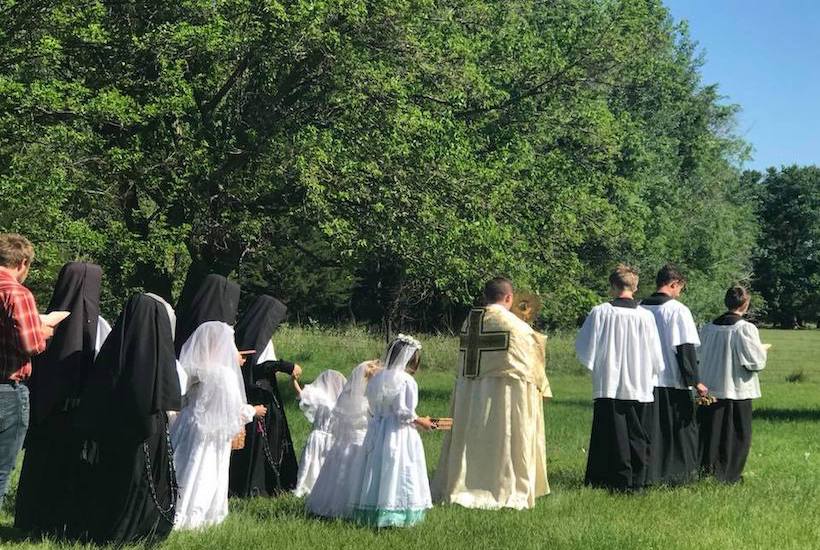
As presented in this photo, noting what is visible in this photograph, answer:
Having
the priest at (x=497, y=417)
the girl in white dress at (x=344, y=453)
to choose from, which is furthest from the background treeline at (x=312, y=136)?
the girl in white dress at (x=344, y=453)

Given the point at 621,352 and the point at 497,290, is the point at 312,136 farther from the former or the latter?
the point at 621,352

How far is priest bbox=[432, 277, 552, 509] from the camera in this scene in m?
9.19

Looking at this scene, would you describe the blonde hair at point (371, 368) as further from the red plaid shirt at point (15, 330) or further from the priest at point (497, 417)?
the red plaid shirt at point (15, 330)

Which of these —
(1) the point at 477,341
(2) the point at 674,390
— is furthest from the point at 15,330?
(2) the point at 674,390

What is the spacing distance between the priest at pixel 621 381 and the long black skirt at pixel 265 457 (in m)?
3.02

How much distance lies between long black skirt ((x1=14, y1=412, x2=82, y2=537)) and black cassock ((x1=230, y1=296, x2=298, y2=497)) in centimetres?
258

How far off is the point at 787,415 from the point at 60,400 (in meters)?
16.1

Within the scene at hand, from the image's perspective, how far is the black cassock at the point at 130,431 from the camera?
684cm

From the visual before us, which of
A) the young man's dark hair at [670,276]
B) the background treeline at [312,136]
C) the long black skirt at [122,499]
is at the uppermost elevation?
the background treeline at [312,136]

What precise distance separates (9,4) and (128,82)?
2.50m

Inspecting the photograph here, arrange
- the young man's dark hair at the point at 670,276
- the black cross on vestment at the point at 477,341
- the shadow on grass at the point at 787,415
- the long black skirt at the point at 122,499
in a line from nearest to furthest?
the long black skirt at the point at 122,499
the black cross on vestment at the point at 477,341
the young man's dark hair at the point at 670,276
the shadow on grass at the point at 787,415

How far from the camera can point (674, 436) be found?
10461 mm

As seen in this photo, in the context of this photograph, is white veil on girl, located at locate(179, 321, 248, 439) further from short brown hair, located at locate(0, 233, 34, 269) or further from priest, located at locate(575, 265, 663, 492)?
priest, located at locate(575, 265, 663, 492)

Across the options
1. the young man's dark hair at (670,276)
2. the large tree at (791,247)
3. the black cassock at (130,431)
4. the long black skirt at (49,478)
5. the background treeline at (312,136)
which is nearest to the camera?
the black cassock at (130,431)
